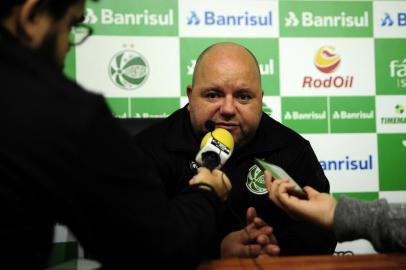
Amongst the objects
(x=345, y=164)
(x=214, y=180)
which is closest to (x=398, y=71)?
(x=345, y=164)

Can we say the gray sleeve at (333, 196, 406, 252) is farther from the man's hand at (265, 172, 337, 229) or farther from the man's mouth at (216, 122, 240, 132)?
the man's mouth at (216, 122, 240, 132)

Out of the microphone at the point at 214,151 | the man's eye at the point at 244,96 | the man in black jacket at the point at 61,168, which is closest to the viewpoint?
the man in black jacket at the point at 61,168

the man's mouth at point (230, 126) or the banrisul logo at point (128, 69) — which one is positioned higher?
the banrisul logo at point (128, 69)

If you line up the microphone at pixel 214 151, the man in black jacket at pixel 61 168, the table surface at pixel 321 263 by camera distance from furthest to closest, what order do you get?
1. the microphone at pixel 214 151
2. the table surface at pixel 321 263
3. the man in black jacket at pixel 61 168

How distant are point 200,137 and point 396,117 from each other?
5.32 feet

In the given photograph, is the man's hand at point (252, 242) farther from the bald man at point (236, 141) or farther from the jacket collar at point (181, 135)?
the jacket collar at point (181, 135)

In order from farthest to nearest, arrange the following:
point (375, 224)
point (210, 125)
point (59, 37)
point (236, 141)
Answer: point (236, 141)
point (210, 125)
point (375, 224)
point (59, 37)

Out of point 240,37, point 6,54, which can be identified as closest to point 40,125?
point 6,54

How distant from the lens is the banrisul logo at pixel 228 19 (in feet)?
8.18

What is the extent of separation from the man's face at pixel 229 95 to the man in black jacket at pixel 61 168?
33.3 inches

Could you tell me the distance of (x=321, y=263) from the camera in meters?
0.87

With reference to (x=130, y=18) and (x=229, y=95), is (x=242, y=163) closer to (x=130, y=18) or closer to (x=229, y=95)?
(x=229, y=95)

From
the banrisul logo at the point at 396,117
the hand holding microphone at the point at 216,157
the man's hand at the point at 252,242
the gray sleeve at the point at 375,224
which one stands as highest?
the banrisul logo at the point at 396,117

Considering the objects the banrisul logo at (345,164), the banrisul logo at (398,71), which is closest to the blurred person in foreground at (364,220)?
the banrisul logo at (345,164)
